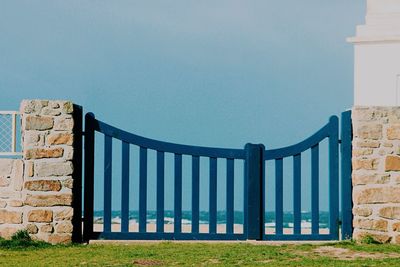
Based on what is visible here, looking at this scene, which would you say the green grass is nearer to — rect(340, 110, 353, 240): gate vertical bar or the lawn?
the lawn

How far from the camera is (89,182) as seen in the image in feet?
38.3

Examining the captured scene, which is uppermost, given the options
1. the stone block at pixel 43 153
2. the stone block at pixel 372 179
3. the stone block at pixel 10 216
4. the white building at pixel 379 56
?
the white building at pixel 379 56

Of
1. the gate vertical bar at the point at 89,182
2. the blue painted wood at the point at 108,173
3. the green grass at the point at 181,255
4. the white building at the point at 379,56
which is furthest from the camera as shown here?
the white building at the point at 379,56

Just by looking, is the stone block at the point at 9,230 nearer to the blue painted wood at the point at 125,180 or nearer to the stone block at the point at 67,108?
the blue painted wood at the point at 125,180

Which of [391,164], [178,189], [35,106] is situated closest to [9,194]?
[35,106]

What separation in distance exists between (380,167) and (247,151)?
2.02 meters

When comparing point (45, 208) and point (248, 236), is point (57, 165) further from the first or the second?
point (248, 236)

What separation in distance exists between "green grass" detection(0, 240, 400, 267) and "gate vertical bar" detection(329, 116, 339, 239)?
63 centimetres

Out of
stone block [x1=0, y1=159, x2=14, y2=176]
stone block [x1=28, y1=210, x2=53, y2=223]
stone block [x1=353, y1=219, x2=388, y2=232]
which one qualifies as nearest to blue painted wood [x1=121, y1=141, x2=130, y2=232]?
stone block [x1=28, y1=210, x2=53, y2=223]

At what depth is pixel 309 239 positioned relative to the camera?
1188 centimetres

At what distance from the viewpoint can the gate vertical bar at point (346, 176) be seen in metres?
11.7

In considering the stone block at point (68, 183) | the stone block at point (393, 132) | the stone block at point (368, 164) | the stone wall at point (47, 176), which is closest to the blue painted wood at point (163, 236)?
the stone wall at point (47, 176)

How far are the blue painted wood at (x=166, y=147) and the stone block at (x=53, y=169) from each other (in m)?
0.87

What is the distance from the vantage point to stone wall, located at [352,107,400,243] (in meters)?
11.3
